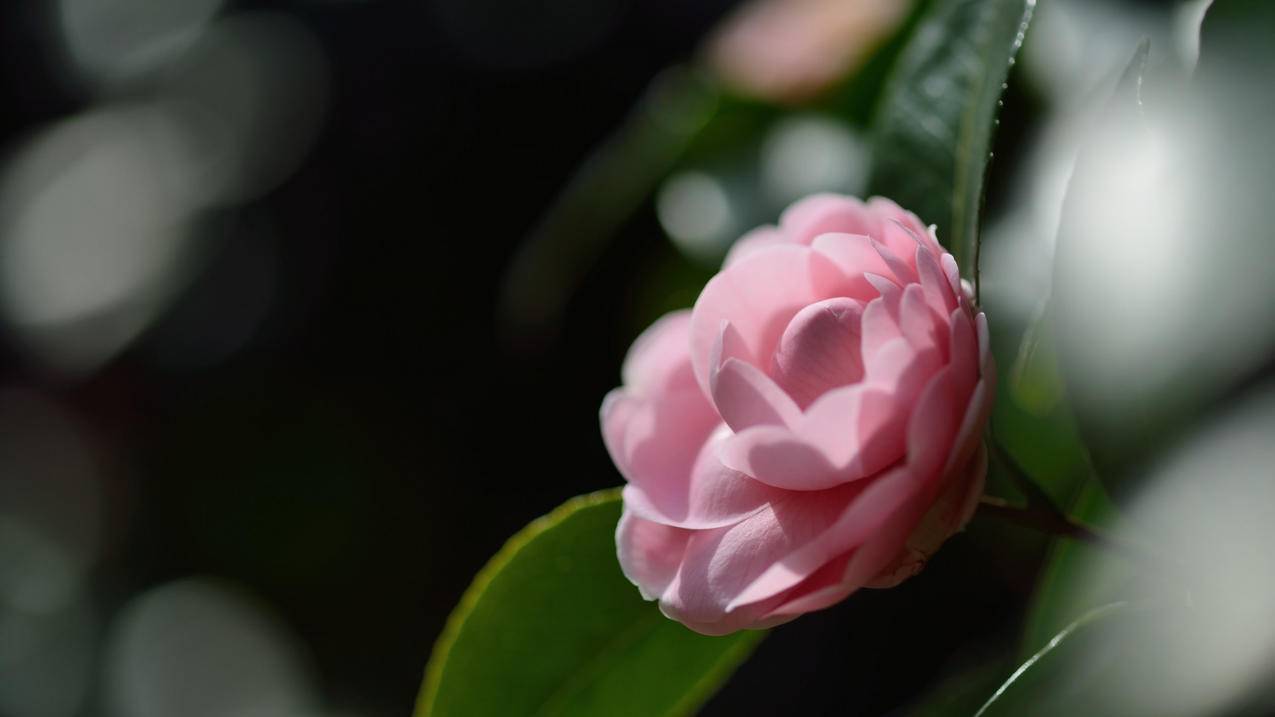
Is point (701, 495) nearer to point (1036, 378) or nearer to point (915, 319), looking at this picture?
point (915, 319)

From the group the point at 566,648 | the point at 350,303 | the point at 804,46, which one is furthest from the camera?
the point at 350,303

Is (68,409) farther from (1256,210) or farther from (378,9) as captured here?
(1256,210)

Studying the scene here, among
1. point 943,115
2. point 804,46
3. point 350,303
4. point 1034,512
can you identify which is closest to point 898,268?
point 1034,512

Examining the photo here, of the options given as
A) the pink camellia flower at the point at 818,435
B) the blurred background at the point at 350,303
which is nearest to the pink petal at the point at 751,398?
the pink camellia flower at the point at 818,435

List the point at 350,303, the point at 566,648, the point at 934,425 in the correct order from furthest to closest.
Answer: the point at 350,303 → the point at 566,648 → the point at 934,425

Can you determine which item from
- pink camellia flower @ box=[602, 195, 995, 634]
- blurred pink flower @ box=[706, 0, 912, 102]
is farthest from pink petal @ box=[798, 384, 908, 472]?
blurred pink flower @ box=[706, 0, 912, 102]

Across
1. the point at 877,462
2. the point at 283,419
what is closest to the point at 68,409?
the point at 283,419

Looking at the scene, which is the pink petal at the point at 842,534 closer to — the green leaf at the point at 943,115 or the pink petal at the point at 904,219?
the pink petal at the point at 904,219

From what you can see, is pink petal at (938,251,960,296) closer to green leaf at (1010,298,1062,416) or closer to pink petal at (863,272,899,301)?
pink petal at (863,272,899,301)
